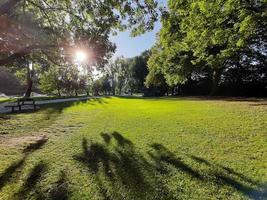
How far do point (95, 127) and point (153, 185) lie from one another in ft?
21.7

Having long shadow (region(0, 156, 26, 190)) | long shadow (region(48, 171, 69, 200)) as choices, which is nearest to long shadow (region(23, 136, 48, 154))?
long shadow (region(0, 156, 26, 190))

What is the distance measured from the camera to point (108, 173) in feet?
19.0

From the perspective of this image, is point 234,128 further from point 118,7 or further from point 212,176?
point 118,7

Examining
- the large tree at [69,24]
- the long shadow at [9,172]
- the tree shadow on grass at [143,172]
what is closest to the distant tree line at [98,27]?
the large tree at [69,24]

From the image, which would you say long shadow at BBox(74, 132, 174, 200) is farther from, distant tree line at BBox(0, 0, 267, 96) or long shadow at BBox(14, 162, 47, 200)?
distant tree line at BBox(0, 0, 267, 96)

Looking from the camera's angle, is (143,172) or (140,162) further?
(140,162)

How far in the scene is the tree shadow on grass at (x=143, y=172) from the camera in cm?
482

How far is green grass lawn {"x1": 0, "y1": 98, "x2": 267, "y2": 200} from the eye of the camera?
4879 mm

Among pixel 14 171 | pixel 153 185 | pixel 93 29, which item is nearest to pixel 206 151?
pixel 153 185

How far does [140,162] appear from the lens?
6422 millimetres

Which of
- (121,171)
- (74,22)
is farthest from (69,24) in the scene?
(121,171)

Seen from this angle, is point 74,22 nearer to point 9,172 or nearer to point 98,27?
point 98,27

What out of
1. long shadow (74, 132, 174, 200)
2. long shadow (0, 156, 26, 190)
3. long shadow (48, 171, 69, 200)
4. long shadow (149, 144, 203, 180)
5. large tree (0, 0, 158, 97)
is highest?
large tree (0, 0, 158, 97)

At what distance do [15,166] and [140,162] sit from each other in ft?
10.8
